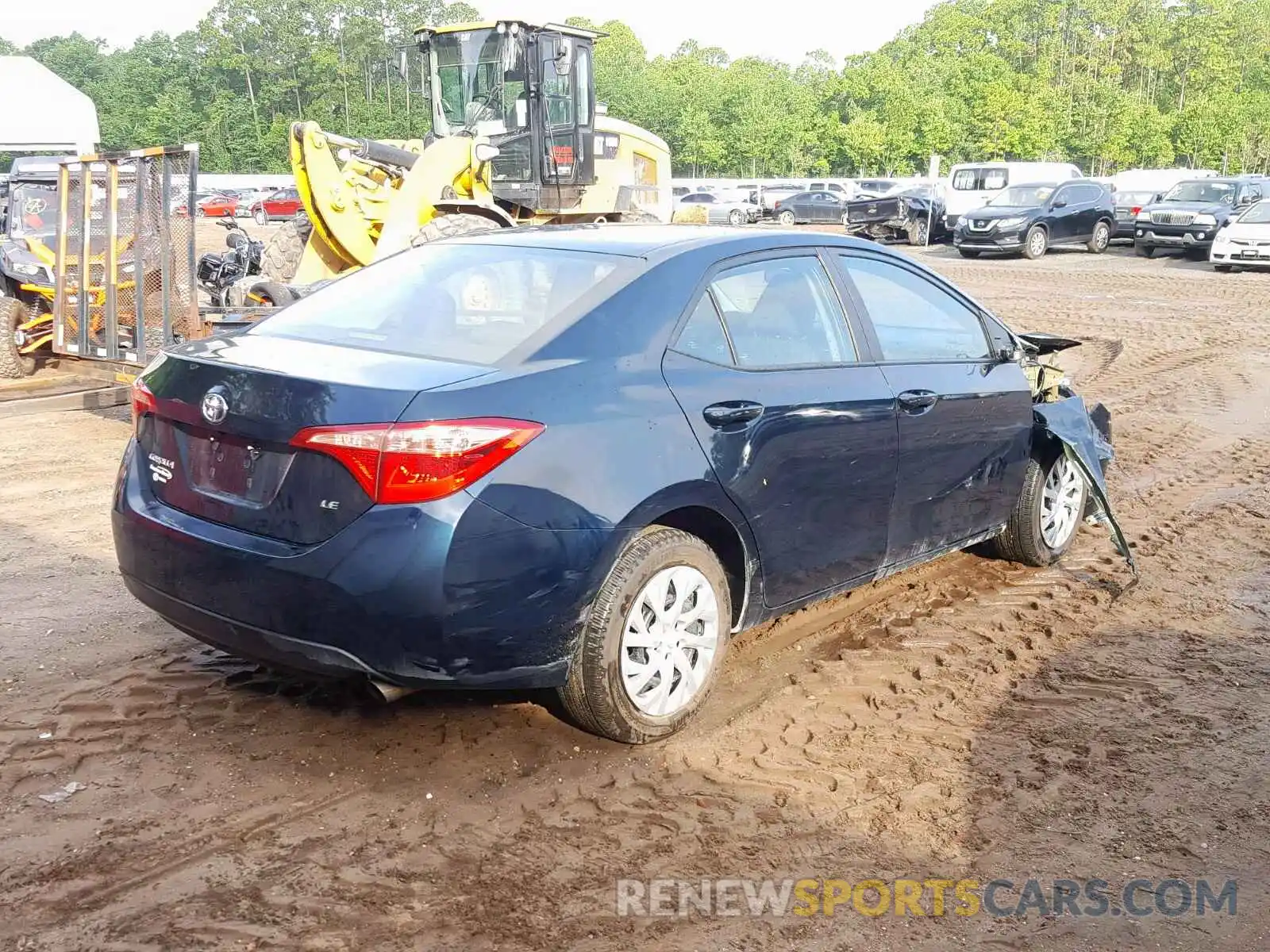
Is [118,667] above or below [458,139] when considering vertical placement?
below

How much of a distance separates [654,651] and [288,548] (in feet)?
Result: 3.91

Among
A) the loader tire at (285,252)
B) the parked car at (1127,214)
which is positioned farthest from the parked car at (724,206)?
A: the loader tire at (285,252)

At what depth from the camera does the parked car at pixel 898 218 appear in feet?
105

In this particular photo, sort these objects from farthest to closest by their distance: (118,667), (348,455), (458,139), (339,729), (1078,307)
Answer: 1. (1078,307)
2. (458,139)
3. (118,667)
4. (339,729)
5. (348,455)

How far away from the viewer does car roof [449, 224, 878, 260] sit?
4438mm

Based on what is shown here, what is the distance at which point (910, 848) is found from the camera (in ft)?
11.6

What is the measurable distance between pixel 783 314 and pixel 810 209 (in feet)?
118

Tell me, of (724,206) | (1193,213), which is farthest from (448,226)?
(724,206)

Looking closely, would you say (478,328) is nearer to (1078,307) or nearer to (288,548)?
(288,548)

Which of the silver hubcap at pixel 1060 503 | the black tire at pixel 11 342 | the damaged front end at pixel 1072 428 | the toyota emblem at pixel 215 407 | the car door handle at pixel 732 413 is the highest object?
the black tire at pixel 11 342

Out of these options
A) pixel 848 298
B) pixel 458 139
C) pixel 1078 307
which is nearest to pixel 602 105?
pixel 1078 307

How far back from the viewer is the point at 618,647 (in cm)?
384

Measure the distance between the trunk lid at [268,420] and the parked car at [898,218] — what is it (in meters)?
29.2

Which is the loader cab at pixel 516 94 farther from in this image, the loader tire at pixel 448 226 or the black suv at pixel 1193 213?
the black suv at pixel 1193 213
